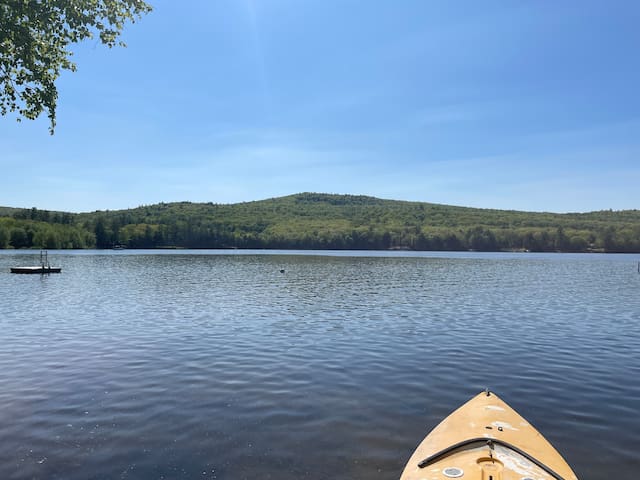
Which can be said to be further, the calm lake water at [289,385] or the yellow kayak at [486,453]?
the calm lake water at [289,385]

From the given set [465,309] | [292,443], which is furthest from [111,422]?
[465,309]

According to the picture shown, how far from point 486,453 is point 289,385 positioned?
8549 millimetres

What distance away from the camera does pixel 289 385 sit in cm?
1620

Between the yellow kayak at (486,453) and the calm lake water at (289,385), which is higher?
the yellow kayak at (486,453)

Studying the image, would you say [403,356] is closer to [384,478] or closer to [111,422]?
[384,478]

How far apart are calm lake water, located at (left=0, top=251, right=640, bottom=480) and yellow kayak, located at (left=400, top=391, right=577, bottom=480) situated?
43.0 inches

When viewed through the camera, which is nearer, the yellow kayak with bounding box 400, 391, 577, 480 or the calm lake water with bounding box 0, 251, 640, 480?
the yellow kayak with bounding box 400, 391, 577, 480

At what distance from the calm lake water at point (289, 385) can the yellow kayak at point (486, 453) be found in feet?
3.58

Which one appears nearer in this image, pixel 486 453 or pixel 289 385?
pixel 486 453

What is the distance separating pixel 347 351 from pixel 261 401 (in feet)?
25.5

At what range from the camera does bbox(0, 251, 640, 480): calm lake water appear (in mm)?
10523

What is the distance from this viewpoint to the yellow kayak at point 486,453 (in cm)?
834

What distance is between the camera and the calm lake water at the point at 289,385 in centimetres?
1052

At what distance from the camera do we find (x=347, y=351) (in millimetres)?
21562
